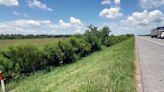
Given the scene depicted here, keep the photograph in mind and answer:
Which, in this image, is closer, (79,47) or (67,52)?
(67,52)

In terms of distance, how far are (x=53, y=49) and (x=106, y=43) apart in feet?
128

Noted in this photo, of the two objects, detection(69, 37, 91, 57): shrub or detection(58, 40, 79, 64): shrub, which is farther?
detection(69, 37, 91, 57): shrub

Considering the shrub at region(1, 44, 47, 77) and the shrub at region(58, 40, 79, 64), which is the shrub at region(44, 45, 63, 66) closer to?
the shrub at region(58, 40, 79, 64)

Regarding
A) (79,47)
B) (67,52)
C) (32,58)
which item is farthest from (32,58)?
(79,47)

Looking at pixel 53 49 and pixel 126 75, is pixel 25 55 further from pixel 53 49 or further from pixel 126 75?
pixel 126 75

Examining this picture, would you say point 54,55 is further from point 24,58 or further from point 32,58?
point 24,58

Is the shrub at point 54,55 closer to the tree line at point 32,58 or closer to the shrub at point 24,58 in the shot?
the tree line at point 32,58

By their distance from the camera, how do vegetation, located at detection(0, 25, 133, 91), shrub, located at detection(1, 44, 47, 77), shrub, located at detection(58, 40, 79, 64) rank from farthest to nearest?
shrub, located at detection(58, 40, 79, 64), shrub, located at detection(1, 44, 47, 77), vegetation, located at detection(0, 25, 133, 91)

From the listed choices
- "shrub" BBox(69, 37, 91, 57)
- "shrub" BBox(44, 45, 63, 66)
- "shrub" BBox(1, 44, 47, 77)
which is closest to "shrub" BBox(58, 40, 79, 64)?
"shrub" BBox(44, 45, 63, 66)

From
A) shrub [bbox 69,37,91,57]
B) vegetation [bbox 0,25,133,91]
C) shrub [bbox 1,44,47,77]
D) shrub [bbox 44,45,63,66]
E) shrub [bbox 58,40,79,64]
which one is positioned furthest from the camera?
shrub [bbox 69,37,91,57]

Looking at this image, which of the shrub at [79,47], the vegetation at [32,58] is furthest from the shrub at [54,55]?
the shrub at [79,47]

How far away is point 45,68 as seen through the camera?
2512 cm

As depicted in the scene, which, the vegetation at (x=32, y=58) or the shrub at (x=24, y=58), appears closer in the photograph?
the vegetation at (x=32, y=58)

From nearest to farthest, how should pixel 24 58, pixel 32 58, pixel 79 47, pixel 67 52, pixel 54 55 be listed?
pixel 24 58
pixel 32 58
pixel 54 55
pixel 67 52
pixel 79 47
